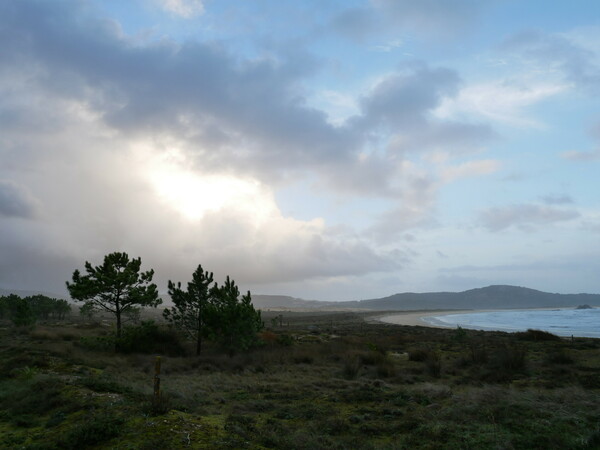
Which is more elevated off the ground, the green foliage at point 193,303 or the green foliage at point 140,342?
the green foliage at point 193,303

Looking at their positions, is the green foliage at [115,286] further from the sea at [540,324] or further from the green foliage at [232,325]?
the sea at [540,324]

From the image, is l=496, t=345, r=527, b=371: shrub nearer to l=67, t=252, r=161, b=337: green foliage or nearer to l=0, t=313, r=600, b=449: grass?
l=0, t=313, r=600, b=449: grass

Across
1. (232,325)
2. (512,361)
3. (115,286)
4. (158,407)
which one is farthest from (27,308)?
(512,361)

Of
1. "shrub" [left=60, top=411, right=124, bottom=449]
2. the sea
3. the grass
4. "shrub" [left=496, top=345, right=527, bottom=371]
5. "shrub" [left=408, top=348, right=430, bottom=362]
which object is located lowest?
the sea

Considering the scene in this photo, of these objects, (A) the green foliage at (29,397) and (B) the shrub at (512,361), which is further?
(B) the shrub at (512,361)

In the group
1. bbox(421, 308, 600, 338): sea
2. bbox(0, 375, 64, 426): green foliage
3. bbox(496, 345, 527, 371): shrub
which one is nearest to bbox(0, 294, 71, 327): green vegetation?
bbox(0, 375, 64, 426): green foliage

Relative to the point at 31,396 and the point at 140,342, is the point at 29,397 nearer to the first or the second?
the point at 31,396

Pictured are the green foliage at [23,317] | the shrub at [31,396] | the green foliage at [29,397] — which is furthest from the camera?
the green foliage at [23,317]

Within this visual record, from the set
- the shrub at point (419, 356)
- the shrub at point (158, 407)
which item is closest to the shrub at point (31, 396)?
the shrub at point (158, 407)

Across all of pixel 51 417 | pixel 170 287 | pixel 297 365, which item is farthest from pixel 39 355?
pixel 297 365

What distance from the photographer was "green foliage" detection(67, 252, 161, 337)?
90.5 feet

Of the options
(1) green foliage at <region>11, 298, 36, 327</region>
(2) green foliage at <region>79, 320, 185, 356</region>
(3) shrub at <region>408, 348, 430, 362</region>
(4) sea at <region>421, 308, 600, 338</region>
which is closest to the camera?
(3) shrub at <region>408, 348, 430, 362</region>

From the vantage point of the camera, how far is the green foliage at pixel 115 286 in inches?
1086

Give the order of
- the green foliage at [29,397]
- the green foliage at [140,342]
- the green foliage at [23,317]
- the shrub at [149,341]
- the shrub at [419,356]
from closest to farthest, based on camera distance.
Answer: the green foliage at [29,397] → the shrub at [419,356] → the green foliage at [140,342] → the shrub at [149,341] → the green foliage at [23,317]
